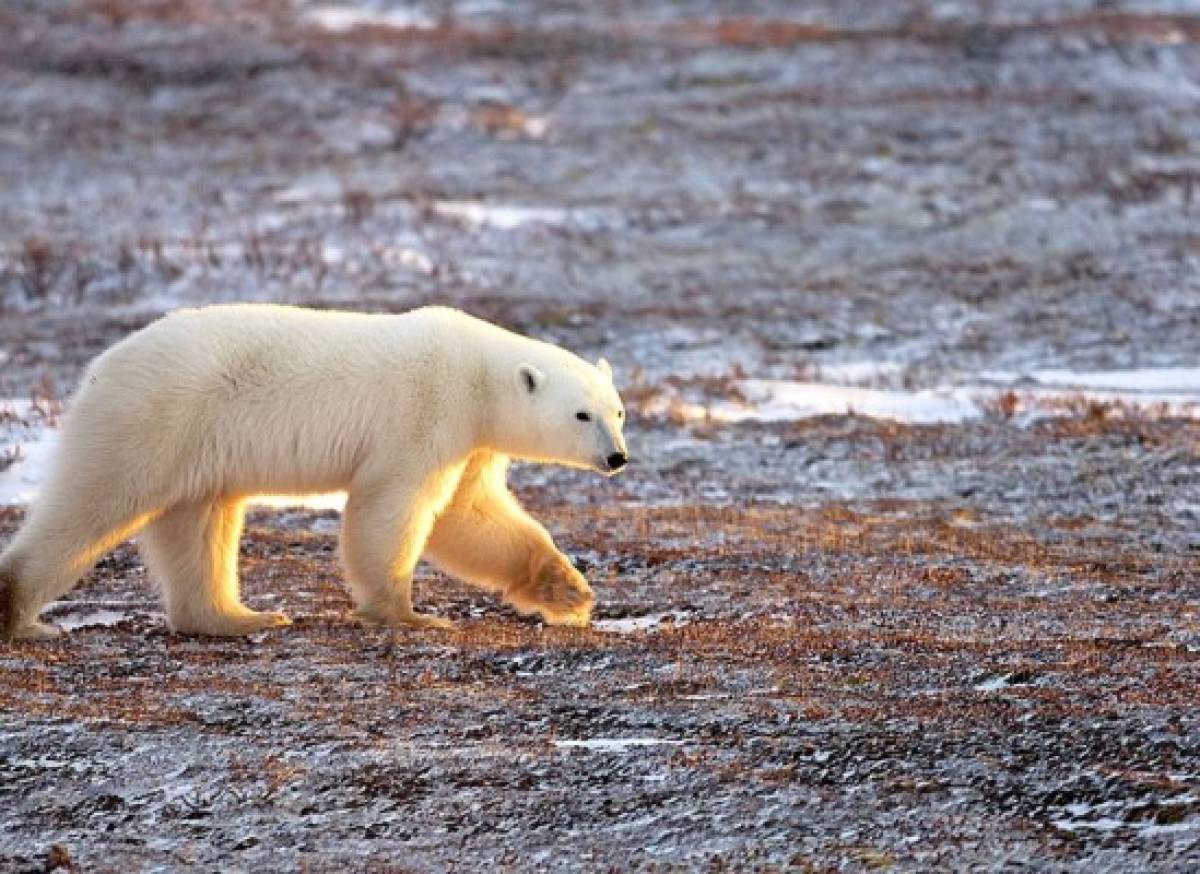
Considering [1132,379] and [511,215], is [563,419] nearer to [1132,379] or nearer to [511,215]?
[1132,379]

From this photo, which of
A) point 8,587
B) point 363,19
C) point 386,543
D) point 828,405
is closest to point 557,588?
point 386,543

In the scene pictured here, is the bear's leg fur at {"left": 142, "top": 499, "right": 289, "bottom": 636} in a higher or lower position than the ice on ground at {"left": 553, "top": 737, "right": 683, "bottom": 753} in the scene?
lower

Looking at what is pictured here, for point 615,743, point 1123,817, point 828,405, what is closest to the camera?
point 1123,817

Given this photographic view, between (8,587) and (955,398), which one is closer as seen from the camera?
(8,587)

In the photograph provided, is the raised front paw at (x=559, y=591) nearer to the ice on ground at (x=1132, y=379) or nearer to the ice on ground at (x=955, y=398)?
the ice on ground at (x=955, y=398)

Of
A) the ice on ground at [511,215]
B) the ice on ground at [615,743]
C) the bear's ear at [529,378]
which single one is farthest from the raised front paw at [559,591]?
the ice on ground at [511,215]

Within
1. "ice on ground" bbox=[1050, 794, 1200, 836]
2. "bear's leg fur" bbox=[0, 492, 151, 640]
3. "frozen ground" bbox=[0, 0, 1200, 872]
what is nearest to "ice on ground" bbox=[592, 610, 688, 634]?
"frozen ground" bbox=[0, 0, 1200, 872]

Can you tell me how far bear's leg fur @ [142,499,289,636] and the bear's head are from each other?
4.43ft

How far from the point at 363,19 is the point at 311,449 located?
3161 centimetres

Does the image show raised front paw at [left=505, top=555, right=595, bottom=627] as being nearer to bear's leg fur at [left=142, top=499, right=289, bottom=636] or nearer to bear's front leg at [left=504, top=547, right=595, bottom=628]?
bear's front leg at [left=504, top=547, right=595, bottom=628]

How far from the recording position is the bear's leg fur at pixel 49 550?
7.64 meters

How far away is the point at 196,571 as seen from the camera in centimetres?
806

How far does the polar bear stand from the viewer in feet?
25.1

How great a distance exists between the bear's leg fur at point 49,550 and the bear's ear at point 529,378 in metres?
1.76
